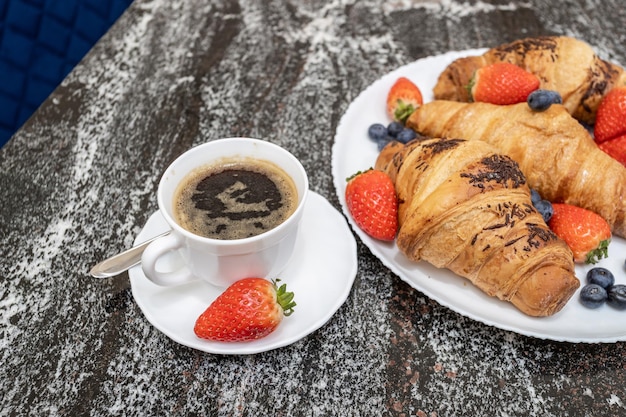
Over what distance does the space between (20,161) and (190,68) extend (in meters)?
0.61

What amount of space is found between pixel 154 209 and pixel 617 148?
3.88 feet

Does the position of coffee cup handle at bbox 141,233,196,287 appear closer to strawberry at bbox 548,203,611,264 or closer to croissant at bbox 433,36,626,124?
strawberry at bbox 548,203,611,264

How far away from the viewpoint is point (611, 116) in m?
1.48

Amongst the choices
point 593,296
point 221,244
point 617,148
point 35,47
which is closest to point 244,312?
point 221,244

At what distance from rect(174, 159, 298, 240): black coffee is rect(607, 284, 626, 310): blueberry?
0.65 m

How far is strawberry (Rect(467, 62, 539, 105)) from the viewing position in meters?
1.49

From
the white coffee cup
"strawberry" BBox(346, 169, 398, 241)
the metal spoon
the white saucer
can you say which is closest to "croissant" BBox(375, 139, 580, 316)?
"strawberry" BBox(346, 169, 398, 241)

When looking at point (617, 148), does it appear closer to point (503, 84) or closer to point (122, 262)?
point (503, 84)

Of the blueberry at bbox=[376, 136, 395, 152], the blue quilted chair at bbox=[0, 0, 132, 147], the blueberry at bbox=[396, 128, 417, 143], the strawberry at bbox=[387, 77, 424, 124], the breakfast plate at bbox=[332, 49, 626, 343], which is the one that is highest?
the strawberry at bbox=[387, 77, 424, 124]

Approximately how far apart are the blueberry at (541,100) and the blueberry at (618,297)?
0.46 meters

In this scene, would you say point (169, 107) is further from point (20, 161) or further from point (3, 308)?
point (3, 308)

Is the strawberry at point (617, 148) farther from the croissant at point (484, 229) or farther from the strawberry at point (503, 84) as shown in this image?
the croissant at point (484, 229)

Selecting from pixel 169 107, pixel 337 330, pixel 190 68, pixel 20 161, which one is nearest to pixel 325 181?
pixel 337 330

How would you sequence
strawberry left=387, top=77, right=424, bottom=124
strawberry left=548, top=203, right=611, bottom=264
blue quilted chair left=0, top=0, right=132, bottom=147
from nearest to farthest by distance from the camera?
strawberry left=548, top=203, right=611, bottom=264, strawberry left=387, top=77, right=424, bottom=124, blue quilted chair left=0, top=0, right=132, bottom=147
